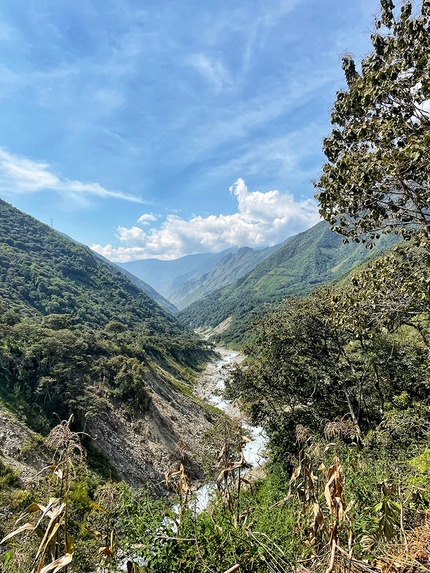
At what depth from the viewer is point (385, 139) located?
655 centimetres

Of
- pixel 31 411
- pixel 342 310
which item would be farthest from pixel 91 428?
pixel 342 310

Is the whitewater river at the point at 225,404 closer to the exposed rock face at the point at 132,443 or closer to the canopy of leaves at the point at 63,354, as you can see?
the exposed rock face at the point at 132,443

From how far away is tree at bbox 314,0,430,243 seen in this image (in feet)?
21.5

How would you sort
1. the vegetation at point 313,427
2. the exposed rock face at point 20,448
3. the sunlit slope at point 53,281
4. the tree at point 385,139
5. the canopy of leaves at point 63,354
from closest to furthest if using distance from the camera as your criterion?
the vegetation at point 313,427
the tree at point 385,139
the exposed rock face at point 20,448
the canopy of leaves at point 63,354
the sunlit slope at point 53,281

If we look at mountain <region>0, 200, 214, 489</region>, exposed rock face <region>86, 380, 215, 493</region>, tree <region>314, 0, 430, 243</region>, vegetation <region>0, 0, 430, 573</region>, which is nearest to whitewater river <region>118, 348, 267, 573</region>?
exposed rock face <region>86, 380, 215, 493</region>

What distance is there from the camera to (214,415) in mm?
46312

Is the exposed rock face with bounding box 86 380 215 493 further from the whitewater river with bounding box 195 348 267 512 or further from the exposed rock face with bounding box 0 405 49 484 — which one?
the exposed rock face with bounding box 0 405 49 484

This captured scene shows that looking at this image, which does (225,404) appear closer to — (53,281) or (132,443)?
(132,443)

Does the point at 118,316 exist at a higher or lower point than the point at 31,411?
higher

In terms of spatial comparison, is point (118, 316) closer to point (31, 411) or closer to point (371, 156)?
point (31, 411)

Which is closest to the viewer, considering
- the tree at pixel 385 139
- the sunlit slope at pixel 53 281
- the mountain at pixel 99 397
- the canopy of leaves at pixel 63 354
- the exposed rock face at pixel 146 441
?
the tree at pixel 385 139

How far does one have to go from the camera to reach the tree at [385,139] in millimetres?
6543

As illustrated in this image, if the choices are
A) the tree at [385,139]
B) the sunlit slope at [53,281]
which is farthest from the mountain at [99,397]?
the sunlit slope at [53,281]

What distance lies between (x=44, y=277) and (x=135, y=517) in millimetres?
114637
